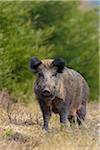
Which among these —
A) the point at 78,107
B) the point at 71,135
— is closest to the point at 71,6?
the point at 78,107

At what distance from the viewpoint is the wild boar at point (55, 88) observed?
11547 mm

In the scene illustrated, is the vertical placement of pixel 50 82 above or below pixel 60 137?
above

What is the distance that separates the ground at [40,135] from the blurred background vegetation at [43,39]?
3.31 metres

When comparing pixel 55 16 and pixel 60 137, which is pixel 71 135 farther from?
A: pixel 55 16

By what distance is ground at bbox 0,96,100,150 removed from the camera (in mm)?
10398

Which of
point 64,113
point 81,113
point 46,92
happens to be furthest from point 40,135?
point 81,113

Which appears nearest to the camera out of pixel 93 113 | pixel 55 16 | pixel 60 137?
pixel 60 137

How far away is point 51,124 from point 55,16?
11404mm

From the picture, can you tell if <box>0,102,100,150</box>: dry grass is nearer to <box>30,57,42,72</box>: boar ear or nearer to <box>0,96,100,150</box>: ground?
<box>0,96,100,150</box>: ground

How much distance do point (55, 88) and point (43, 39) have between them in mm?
8605

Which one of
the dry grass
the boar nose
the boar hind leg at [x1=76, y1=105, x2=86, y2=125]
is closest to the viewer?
the dry grass

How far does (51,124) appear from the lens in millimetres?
12805

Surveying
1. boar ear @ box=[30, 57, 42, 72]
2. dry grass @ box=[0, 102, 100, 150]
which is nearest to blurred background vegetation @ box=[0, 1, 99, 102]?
boar ear @ box=[30, 57, 42, 72]

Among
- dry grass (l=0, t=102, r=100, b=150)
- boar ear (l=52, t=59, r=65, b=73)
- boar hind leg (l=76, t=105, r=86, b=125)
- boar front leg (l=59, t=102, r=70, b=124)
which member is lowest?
dry grass (l=0, t=102, r=100, b=150)
